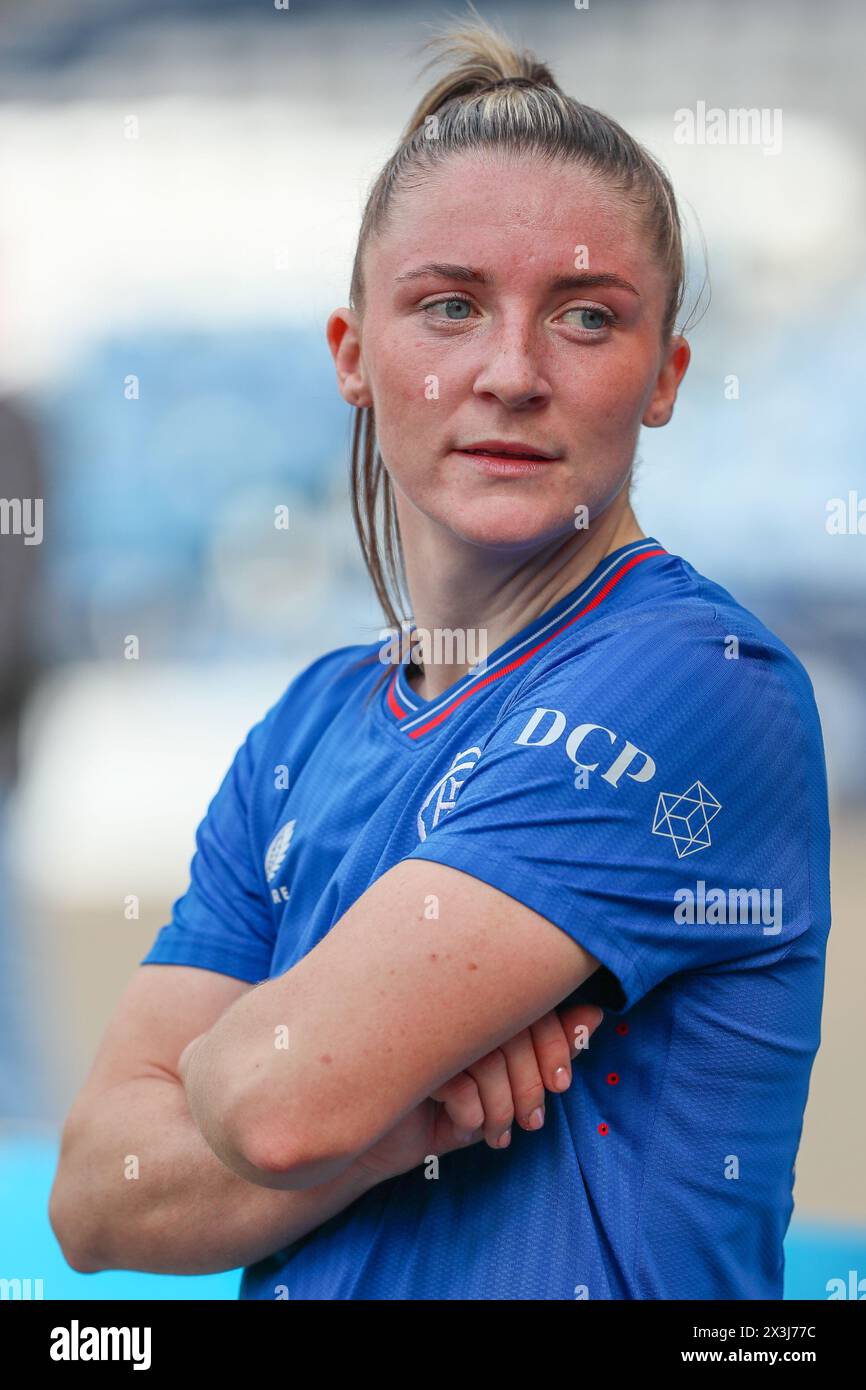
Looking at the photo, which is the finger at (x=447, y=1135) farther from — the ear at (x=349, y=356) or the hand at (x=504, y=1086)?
the ear at (x=349, y=356)

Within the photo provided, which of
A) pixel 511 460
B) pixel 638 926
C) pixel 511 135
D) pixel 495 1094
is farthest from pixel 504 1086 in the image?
pixel 511 135

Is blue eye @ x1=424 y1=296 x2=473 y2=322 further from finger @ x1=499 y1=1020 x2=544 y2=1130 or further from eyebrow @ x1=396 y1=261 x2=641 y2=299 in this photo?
finger @ x1=499 y1=1020 x2=544 y2=1130

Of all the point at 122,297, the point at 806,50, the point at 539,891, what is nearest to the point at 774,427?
the point at 806,50

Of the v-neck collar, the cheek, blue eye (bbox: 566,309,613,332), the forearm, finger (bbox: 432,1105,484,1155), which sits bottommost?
the forearm

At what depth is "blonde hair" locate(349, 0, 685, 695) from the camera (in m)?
0.97

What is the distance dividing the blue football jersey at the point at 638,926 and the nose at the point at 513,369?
0.44 feet

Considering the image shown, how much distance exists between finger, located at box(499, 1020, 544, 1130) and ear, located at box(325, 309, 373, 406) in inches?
20.1

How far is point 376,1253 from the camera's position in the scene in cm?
88

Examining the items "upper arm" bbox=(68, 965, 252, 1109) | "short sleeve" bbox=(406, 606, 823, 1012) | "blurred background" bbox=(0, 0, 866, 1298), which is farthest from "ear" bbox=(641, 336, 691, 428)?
"blurred background" bbox=(0, 0, 866, 1298)

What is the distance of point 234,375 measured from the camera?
6.18 metres

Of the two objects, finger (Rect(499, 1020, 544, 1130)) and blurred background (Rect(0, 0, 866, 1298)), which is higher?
blurred background (Rect(0, 0, 866, 1298))

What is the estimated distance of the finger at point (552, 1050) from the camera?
0.81 m

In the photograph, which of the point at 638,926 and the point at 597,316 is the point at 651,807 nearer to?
the point at 638,926
